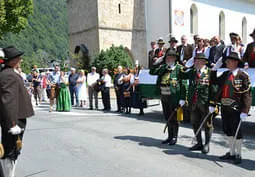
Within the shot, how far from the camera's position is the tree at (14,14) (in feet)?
79.9

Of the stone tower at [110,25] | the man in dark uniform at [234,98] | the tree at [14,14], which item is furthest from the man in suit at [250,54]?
the tree at [14,14]

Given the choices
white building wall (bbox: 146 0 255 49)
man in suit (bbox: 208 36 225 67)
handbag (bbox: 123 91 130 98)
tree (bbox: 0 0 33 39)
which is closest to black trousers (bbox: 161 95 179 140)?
man in suit (bbox: 208 36 225 67)

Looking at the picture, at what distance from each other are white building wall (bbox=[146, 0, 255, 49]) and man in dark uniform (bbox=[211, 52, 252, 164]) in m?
21.8

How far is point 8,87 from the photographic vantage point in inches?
145

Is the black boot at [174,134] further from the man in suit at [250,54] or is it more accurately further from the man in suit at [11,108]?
the man in suit at [11,108]

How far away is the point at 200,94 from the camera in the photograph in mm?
5871

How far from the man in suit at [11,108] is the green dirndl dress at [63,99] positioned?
845 cm

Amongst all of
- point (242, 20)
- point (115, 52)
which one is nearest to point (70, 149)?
point (115, 52)

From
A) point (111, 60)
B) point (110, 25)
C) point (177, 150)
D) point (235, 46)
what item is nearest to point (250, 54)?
point (235, 46)

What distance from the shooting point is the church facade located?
88.5 feet

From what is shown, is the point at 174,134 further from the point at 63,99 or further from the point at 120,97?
the point at 63,99

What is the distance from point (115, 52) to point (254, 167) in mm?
18528

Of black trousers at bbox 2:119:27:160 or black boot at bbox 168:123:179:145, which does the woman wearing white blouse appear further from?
black trousers at bbox 2:119:27:160

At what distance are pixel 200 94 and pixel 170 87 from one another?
0.77 m
